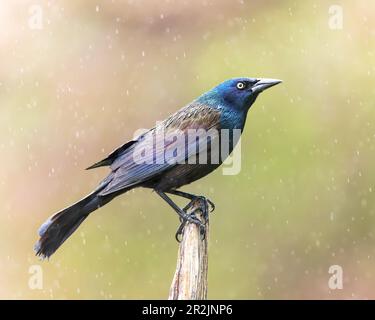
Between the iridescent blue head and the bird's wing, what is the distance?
0.34ft

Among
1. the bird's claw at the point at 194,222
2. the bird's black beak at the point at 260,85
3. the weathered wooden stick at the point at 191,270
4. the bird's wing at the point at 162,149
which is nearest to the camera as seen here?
the weathered wooden stick at the point at 191,270

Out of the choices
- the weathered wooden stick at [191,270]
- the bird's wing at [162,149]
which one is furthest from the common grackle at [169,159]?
the weathered wooden stick at [191,270]

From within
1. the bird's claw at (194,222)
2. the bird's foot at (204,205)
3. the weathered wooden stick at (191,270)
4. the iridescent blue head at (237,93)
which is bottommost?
the weathered wooden stick at (191,270)

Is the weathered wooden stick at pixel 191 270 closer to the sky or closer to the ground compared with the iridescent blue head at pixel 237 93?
closer to the ground

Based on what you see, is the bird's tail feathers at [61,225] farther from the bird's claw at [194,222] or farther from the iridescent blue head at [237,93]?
the iridescent blue head at [237,93]

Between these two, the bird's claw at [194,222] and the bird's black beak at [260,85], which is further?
the bird's black beak at [260,85]

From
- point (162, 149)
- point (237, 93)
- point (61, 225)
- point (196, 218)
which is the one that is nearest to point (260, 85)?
point (237, 93)

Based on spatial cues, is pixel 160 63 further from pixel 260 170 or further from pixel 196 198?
pixel 196 198

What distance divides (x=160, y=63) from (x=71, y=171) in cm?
168

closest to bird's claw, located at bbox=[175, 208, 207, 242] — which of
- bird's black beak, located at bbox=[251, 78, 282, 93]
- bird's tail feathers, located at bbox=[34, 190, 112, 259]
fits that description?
bird's tail feathers, located at bbox=[34, 190, 112, 259]

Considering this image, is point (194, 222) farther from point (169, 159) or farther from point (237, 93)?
point (237, 93)

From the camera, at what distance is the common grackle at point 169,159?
6.66 meters

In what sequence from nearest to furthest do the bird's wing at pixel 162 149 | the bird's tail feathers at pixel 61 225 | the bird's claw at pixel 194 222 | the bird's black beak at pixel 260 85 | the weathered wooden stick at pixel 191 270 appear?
the weathered wooden stick at pixel 191 270
the bird's claw at pixel 194 222
the bird's tail feathers at pixel 61 225
the bird's wing at pixel 162 149
the bird's black beak at pixel 260 85
